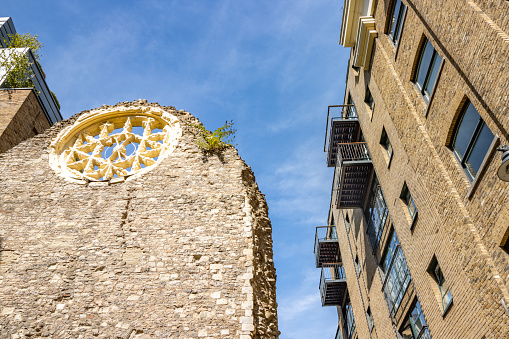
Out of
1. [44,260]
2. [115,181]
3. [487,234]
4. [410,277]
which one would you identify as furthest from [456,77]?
[44,260]

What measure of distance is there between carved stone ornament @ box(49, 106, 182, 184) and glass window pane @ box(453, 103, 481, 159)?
21.6 feet

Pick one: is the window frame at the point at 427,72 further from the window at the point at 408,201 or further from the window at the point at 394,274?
the window at the point at 394,274

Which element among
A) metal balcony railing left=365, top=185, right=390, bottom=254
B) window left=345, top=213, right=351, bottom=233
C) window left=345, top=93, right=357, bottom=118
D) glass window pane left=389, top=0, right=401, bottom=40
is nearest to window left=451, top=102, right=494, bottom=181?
glass window pane left=389, top=0, right=401, bottom=40

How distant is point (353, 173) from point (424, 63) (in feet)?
20.5

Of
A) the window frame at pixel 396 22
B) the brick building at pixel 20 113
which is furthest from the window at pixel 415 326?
the brick building at pixel 20 113

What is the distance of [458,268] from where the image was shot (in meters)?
9.25

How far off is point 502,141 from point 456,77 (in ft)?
7.59

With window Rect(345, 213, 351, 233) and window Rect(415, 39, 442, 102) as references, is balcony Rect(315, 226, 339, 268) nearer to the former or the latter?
window Rect(345, 213, 351, 233)

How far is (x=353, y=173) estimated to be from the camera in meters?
17.0

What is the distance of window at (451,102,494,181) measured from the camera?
28.4 ft

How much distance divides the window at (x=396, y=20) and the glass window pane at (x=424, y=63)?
165 cm

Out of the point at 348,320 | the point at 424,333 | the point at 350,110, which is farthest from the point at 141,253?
the point at 348,320

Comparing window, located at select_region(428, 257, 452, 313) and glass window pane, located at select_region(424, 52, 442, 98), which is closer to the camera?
window, located at select_region(428, 257, 452, 313)

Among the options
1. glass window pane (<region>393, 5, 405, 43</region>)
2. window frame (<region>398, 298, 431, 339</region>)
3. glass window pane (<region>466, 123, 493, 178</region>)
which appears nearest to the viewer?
glass window pane (<region>466, 123, 493, 178</region>)
